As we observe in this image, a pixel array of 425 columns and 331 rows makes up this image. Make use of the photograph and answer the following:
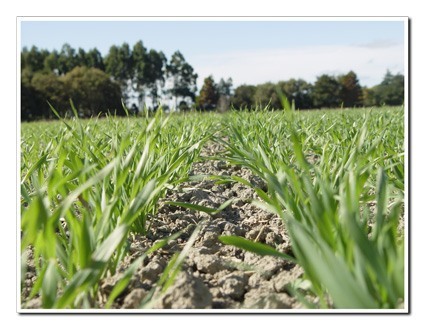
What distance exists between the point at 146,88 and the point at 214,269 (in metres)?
17.1

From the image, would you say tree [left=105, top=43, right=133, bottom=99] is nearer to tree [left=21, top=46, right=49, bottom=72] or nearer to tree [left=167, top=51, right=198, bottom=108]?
tree [left=21, top=46, right=49, bottom=72]

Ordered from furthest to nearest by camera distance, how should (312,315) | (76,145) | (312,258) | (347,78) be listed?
(347,78) → (76,145) → (312,315) → (312,258)

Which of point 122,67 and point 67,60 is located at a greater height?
point 67,60

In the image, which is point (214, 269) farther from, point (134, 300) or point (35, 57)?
point (35, 57)

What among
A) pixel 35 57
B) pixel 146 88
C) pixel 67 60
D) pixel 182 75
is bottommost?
pixel 182 75

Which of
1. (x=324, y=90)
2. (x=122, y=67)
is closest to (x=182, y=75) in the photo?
(x=324, y=90)

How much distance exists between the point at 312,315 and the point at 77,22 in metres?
0.90

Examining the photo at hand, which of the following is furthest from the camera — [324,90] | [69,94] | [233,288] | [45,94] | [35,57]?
[35,57]

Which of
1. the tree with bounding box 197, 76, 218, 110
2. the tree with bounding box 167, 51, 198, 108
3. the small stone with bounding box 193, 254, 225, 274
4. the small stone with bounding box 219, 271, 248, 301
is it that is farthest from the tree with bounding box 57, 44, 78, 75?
the small stone with bounding box 219, 271, 248, 301

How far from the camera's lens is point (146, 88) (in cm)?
1780

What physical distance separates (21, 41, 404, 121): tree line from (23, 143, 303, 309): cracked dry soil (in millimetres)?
2086
